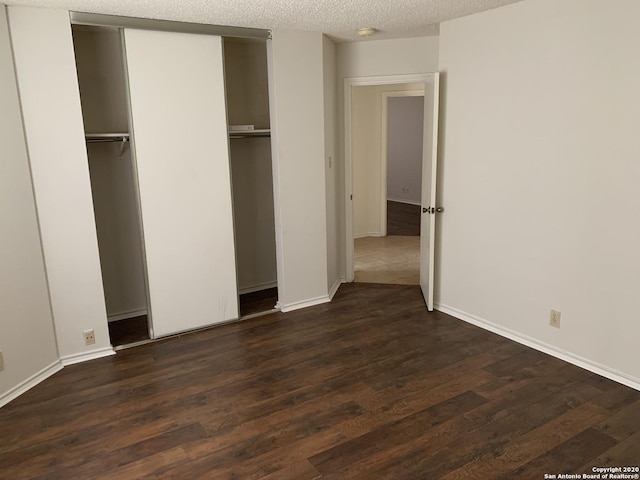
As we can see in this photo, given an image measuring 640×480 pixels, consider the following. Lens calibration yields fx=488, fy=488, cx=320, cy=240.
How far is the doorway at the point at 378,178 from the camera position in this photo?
13.9ft

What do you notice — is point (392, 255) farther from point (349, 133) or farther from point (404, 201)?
point (404, 201)

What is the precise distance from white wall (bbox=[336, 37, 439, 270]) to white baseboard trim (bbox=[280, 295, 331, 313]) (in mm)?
1433

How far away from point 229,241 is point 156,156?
3.00 ft

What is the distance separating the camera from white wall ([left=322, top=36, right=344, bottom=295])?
4.51 meters

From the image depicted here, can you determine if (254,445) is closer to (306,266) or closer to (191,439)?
(191,439)

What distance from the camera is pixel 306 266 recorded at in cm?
456

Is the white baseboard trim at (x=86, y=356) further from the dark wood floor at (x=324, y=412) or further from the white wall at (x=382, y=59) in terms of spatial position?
the white wall at (x=382, y=59)

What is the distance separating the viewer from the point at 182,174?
386 centimetres

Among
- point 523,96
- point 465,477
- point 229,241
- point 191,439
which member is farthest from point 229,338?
point 523,96

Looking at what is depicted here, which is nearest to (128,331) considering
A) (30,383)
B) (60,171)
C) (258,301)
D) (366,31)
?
(30,383)

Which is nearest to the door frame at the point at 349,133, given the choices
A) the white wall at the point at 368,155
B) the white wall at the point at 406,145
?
the white wall at the point at 368,155

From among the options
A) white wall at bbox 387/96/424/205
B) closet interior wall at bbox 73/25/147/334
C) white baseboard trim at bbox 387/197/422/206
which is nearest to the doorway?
closet interior wall at bbox 73/25/147/334

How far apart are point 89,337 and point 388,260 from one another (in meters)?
3.71

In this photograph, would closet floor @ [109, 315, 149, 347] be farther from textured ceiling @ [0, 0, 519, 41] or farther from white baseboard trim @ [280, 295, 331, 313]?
textured ceiling @ [0, 0, 519, 41]
